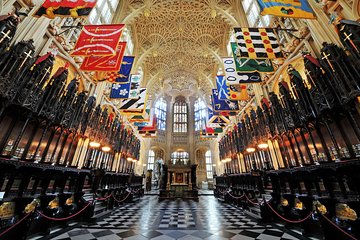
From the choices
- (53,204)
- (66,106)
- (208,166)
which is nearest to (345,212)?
(53,204)

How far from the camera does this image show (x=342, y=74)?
15.5 ft

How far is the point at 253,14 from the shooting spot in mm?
12945

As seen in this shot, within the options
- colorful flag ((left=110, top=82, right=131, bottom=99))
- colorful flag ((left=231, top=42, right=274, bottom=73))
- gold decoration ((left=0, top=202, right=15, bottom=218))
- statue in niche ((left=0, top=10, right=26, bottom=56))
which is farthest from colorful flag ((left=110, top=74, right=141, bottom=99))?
gold decoration ((left=0, top=202, right=15, bottom=218))

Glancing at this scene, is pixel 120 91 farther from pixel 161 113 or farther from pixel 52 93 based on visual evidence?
pixel 161 113

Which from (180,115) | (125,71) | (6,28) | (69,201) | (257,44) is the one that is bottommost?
(69,201)

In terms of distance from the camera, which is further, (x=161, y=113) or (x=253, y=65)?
(x=161, y=113)

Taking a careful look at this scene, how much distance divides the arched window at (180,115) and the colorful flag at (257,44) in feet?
82.3

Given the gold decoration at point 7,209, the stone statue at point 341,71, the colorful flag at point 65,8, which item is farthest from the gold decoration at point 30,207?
the stone statue at point 341,71

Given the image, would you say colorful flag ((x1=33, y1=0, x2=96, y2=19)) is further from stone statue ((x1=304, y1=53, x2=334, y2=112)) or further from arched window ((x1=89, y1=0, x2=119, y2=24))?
stone statue ((x1=304, y1=53, x2=334, y2=112))

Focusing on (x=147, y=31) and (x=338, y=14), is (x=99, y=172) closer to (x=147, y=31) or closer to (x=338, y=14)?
(x=338, y=14)

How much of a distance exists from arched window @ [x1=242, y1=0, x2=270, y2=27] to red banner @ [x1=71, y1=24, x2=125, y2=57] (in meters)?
10.3

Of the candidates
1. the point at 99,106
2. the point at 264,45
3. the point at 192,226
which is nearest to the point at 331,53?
the point at 264,45

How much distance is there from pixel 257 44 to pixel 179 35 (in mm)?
15628

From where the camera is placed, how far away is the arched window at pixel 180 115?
3156cm
